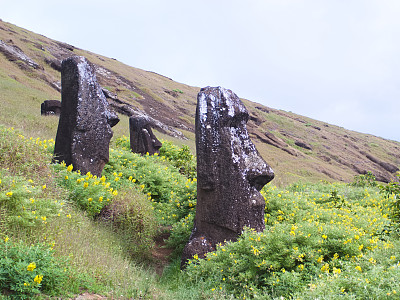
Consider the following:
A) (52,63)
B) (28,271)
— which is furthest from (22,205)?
(52,63)

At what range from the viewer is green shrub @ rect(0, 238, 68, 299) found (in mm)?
3348

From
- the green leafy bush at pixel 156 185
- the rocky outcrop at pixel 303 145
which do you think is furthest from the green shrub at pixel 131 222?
the rocky outcrop at pixel 303 145

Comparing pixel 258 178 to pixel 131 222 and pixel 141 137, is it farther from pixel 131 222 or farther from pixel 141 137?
pixel 141 137

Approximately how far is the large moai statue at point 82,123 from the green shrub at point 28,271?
496cm

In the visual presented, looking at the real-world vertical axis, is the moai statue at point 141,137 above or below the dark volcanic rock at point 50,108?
above

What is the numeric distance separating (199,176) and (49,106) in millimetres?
17438

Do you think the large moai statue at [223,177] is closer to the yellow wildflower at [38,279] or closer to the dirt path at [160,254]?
the dirt path at [160,254]

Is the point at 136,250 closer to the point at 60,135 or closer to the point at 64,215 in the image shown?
the point at 64,215

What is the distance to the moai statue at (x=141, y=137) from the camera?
1486 centimetres

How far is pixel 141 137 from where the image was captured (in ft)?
48.9

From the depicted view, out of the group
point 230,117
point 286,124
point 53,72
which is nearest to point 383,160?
point 286,124

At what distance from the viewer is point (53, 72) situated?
43000 millimetres

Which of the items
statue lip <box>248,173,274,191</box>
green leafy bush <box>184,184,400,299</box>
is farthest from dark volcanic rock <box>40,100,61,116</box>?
green leafy bush <box>184,184,400,299</box>

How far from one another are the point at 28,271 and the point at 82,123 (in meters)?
5.81
